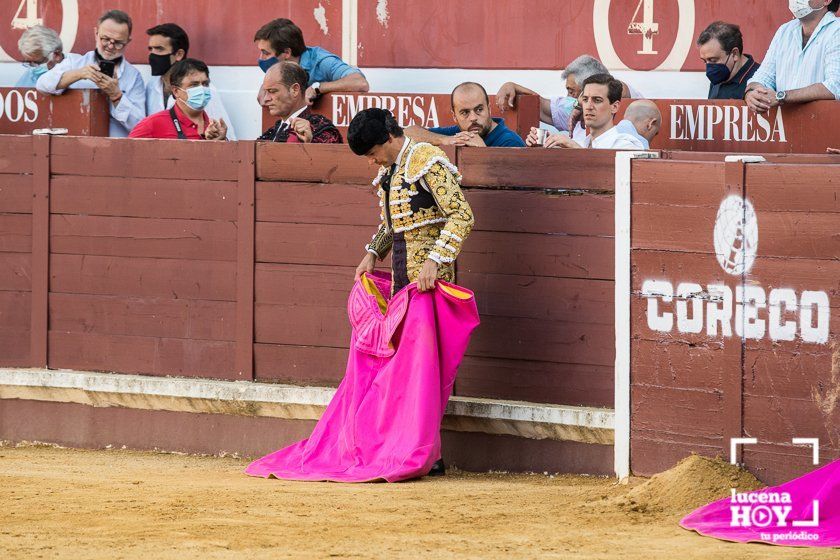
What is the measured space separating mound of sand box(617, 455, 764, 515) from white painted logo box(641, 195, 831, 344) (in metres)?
0.49

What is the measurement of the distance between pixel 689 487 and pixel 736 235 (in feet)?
3.09

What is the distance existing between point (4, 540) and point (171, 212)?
8.50 feet

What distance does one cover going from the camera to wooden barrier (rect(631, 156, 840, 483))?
5699mm

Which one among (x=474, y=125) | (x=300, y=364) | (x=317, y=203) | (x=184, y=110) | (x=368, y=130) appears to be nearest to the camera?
(x=368, y=130)

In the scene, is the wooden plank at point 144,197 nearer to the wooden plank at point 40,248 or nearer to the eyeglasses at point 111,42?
the wooden plank at point 40,248

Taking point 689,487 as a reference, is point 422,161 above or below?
above

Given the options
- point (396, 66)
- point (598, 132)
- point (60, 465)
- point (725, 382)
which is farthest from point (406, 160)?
point (396, 66)

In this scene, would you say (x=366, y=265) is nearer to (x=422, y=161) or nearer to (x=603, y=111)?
(x=422, y=161)

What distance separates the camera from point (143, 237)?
7684 millimetres

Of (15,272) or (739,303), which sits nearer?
(739,303)

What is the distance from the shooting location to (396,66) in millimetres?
9430

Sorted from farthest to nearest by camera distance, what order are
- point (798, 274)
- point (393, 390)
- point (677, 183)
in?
point (393, 390) → point (677, 183) → point (798, 274)

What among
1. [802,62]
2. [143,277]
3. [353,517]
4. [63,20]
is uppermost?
[63,20]

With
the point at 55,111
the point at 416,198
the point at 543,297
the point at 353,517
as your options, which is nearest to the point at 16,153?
the point at 55,111
